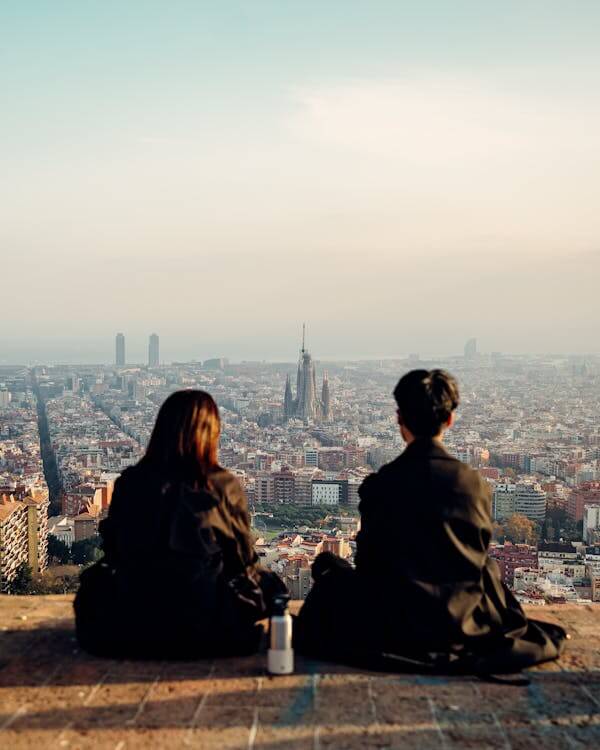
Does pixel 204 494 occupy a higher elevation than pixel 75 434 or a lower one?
higher

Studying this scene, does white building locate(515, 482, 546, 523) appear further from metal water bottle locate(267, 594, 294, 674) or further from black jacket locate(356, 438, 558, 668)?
metal water bottle locate(267, 594, 294, 674)

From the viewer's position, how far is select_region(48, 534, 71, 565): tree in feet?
78.7

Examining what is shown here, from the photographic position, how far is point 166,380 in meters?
84.4

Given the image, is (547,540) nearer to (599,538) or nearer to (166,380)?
(599,538)

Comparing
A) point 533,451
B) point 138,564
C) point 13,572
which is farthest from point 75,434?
point 138,564

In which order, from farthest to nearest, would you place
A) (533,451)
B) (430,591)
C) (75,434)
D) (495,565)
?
(75,434) < (533,451) < (495,565) < (430,591)

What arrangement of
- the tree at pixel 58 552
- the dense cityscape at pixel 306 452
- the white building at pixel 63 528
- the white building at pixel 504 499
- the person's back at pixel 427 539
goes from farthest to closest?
the white building at pixel 504 499
the white building at pixel 63 528
the tree at pixel 58 552
the dense cityscape at pixel 306 452
the person's back at pixel 427 539

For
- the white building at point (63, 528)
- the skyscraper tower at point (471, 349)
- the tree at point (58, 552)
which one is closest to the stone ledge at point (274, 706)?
the tree at point (58, 552)

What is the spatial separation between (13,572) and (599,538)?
18085 millimetres

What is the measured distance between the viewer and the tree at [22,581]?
56.3ft

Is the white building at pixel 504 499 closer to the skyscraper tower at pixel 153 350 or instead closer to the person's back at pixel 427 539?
the person's back at pixel 427 539

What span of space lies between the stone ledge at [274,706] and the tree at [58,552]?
21722 mm

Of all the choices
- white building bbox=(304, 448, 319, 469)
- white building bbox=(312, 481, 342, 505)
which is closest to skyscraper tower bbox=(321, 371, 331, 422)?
white building bbox=(304, 448, 319, 469)

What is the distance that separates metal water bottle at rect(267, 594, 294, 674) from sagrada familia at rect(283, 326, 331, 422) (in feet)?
235
